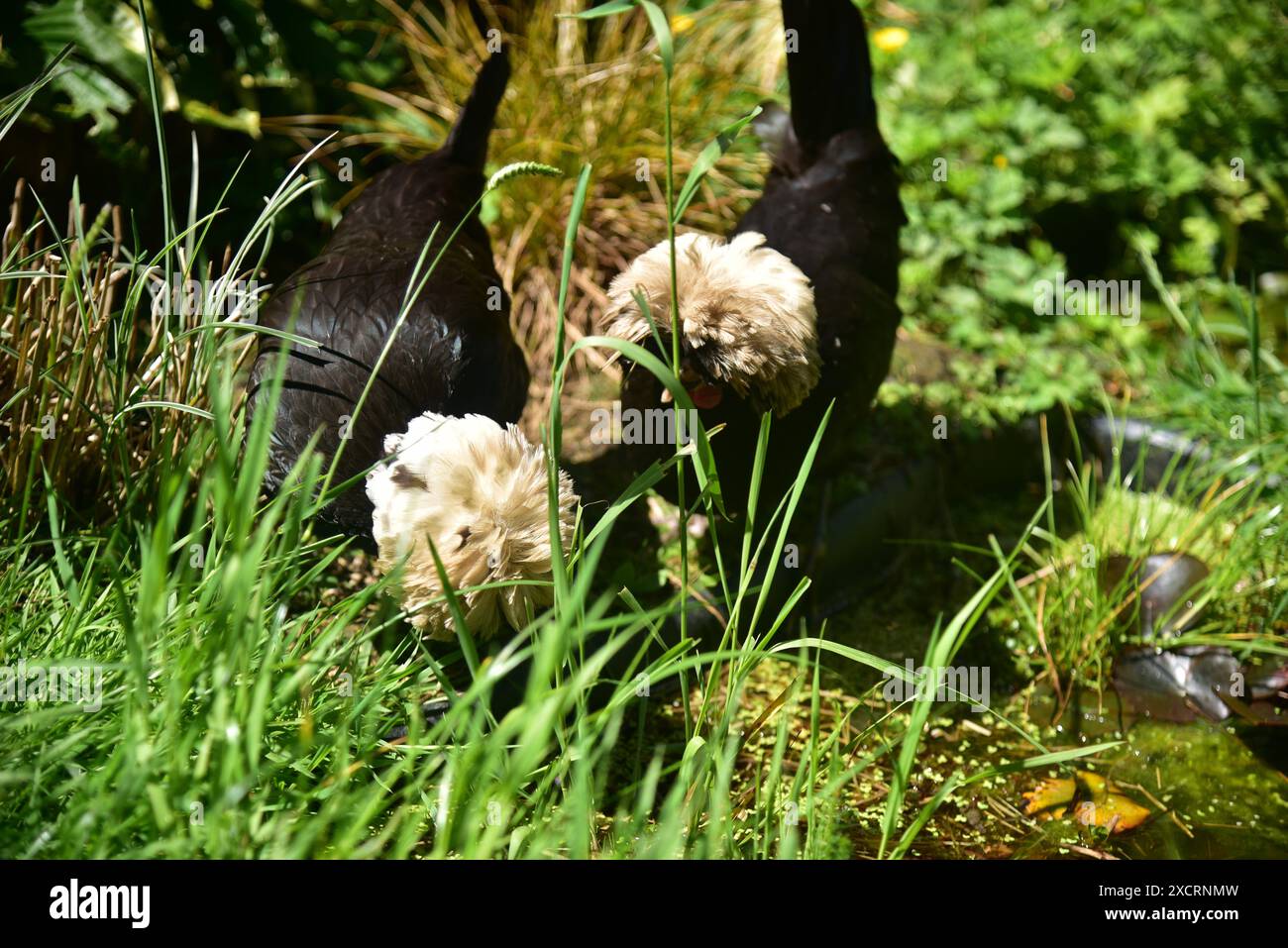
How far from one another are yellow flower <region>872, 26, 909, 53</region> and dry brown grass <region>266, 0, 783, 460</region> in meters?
0.70

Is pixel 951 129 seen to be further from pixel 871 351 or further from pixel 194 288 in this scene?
pixel 194 288

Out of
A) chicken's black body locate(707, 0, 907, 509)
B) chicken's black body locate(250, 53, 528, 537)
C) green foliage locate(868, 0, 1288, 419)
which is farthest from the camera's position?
green foliage locate(868, 0, 1288, 419)

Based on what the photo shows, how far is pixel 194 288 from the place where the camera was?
8.64 feet

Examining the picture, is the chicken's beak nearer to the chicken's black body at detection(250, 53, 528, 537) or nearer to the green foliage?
the chicken's black body at detection(250, 53, 528, 537)

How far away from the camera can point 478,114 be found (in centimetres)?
290

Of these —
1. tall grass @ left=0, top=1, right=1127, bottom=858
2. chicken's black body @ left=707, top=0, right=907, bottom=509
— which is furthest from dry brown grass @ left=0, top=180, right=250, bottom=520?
chicken's black body @ left=707, top=0, right=907, bottom=509

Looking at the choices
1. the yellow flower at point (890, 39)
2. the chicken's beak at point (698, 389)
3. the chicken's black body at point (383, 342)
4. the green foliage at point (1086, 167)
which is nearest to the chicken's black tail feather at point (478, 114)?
the chicken's black body at point (383, 342)

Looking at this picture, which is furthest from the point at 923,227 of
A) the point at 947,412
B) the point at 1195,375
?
the point at 1195,375

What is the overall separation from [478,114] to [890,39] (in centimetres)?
258

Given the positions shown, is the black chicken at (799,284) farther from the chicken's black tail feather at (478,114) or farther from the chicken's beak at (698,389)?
the chicken's black tail feather at (478,114)

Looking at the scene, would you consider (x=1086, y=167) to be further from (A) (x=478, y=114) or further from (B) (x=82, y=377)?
(B) (x=82, y=377)

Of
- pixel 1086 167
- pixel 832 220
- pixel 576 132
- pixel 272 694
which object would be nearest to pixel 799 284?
pixel 832 220

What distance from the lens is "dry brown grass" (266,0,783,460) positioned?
139 inches
